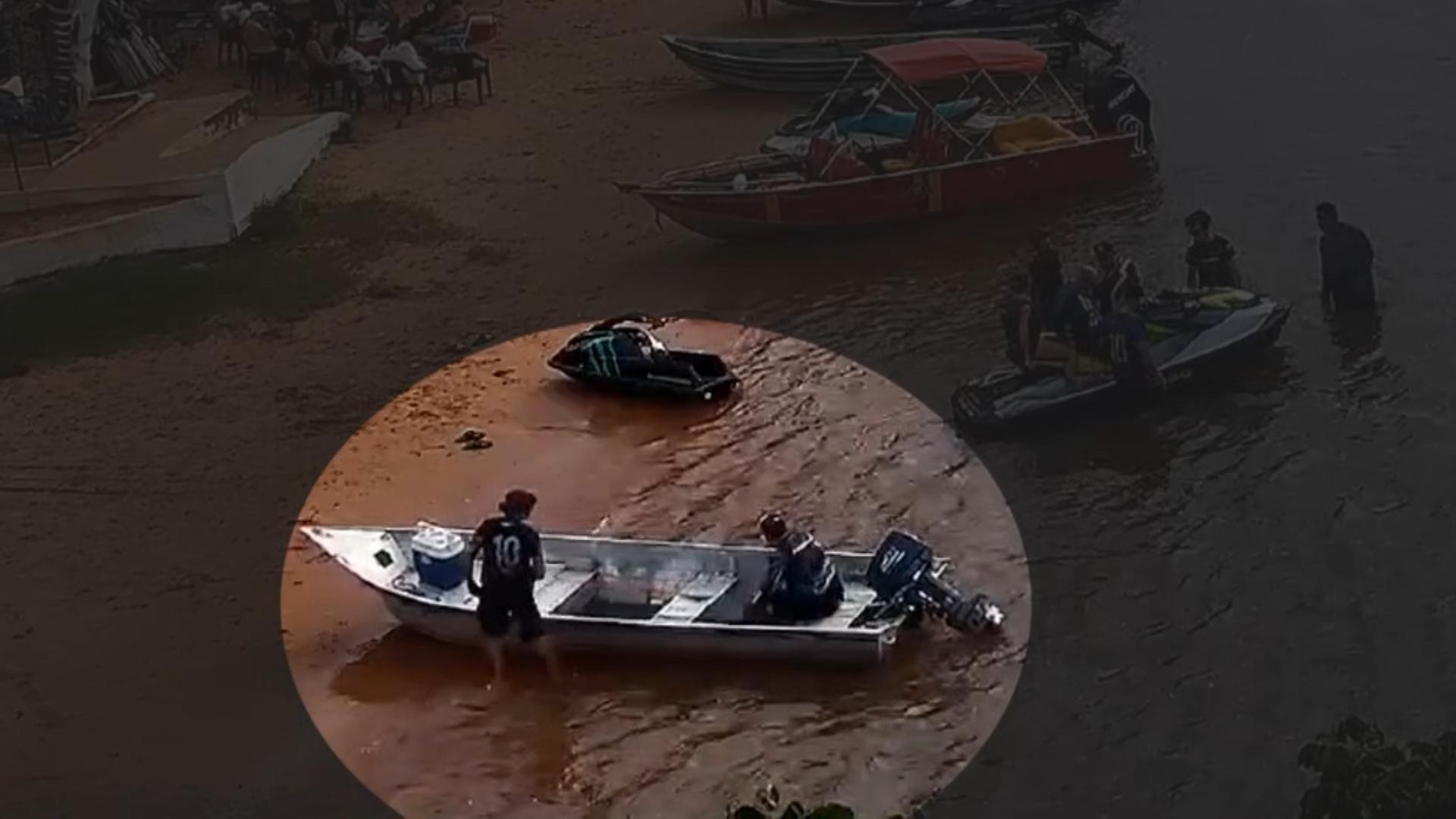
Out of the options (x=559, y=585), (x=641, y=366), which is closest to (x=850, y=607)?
(x=559, y=585)

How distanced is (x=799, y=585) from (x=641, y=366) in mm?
4844

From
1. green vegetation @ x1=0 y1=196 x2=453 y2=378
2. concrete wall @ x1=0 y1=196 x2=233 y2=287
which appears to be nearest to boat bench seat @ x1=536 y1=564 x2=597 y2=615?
green vegetation @ x1=0 y1=196 x2=453 y2=378

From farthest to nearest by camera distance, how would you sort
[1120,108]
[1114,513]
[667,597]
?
[1120,108] → [1114,513] → [667,597]

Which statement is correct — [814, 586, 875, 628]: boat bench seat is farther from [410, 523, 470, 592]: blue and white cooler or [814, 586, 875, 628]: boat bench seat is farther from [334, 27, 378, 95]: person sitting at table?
[334, 27, 378, 95]: person sitting at table

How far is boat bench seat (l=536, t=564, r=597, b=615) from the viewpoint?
12.6m

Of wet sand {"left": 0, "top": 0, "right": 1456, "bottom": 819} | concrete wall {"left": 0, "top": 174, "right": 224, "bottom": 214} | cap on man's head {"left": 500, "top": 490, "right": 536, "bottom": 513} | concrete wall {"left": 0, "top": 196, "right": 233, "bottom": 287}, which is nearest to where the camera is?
wet sand {"left": 0, "top": 0, "right": 1456, "bottom": 819}

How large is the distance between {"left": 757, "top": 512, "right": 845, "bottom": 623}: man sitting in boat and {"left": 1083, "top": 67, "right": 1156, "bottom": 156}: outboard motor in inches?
411

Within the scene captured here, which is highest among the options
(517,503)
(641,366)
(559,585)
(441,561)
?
(517,503)

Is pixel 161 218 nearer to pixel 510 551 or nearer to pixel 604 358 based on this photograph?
pixel 604 358

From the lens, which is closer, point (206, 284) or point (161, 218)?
point (206, 284)

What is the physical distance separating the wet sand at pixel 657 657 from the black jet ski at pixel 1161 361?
0.43 m

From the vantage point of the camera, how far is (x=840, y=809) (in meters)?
5.35

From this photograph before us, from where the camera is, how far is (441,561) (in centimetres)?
1263

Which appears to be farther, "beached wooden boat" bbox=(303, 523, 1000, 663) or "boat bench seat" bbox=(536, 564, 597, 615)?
"boat bench seat" bbox=(536, 564, 597, 615)
